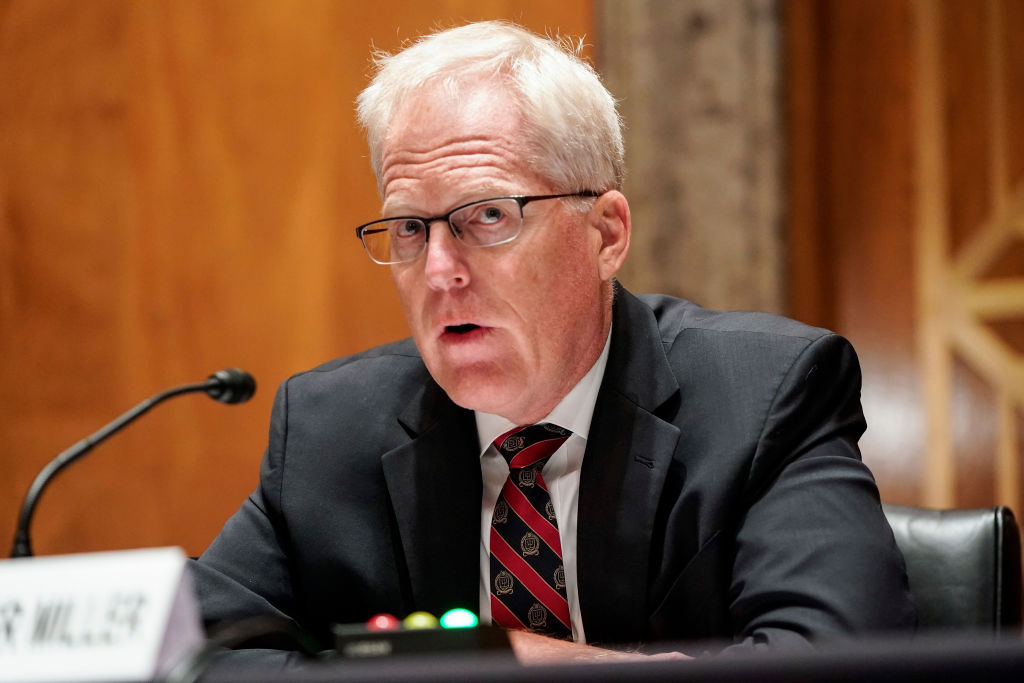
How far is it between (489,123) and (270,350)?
1.56 meters

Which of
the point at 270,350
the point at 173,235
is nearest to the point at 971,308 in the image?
the point at 270,350

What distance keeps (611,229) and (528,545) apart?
528mm

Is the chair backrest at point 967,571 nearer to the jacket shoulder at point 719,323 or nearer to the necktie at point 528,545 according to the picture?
the jacket shoulder at point 719,323

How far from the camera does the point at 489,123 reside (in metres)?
1.51

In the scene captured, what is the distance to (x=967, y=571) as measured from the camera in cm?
145

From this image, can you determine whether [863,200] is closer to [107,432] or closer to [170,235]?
[170,235]

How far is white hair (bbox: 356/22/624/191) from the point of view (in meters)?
1.53

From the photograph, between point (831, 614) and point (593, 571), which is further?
point (593, 571)

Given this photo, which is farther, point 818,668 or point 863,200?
point 863,200

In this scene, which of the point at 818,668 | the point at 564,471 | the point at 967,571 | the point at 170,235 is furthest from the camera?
the point at 170,235

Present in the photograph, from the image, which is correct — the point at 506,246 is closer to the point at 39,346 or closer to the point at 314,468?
the point at 314,468

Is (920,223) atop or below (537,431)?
atop

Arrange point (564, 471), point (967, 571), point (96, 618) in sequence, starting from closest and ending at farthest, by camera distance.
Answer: point (96, 618), point (967, 571), point (564, 471)

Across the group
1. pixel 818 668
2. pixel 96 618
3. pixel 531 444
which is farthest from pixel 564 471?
pixel 818 668
